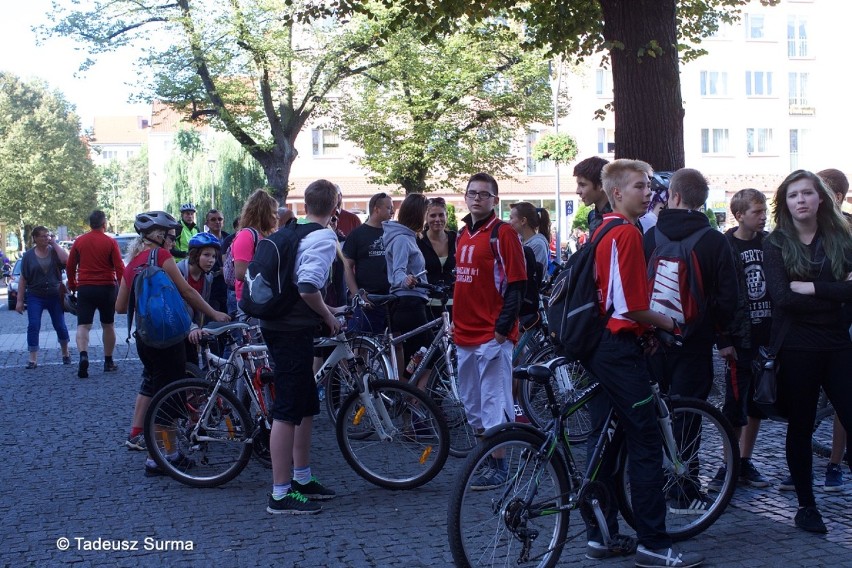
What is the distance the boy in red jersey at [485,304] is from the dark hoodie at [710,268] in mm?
1204

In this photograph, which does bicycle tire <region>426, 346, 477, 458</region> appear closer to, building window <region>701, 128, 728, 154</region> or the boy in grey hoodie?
the boy in grey hoodie

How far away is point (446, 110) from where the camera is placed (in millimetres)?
38031

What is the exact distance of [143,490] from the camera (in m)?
6.89

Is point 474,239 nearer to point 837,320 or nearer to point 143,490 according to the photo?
point 837,320

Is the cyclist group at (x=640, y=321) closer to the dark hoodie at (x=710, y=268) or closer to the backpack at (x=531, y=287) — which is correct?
the dark hoodie at (x=710, y=268)

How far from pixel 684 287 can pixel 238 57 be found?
2798cm

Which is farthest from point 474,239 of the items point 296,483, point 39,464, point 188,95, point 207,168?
point 207,168

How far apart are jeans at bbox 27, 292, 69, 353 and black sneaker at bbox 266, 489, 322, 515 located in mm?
8981

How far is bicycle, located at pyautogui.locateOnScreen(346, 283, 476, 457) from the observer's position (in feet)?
25.3

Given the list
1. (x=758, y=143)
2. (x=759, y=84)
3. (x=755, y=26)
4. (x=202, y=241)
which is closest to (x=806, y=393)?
(x=202, y=241)

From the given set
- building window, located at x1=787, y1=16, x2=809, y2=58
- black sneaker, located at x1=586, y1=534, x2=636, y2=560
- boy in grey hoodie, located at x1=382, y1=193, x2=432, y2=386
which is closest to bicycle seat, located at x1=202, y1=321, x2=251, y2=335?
boy in grey hoodie, located at x1=382, y1=193, x2=432, y2=386

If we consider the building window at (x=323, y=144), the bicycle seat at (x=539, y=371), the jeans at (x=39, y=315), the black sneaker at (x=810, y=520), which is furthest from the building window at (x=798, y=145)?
the bicycle seat at (x=539, y=371)

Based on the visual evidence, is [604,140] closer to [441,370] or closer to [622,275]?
[441,370]

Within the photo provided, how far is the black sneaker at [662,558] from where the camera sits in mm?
4793
